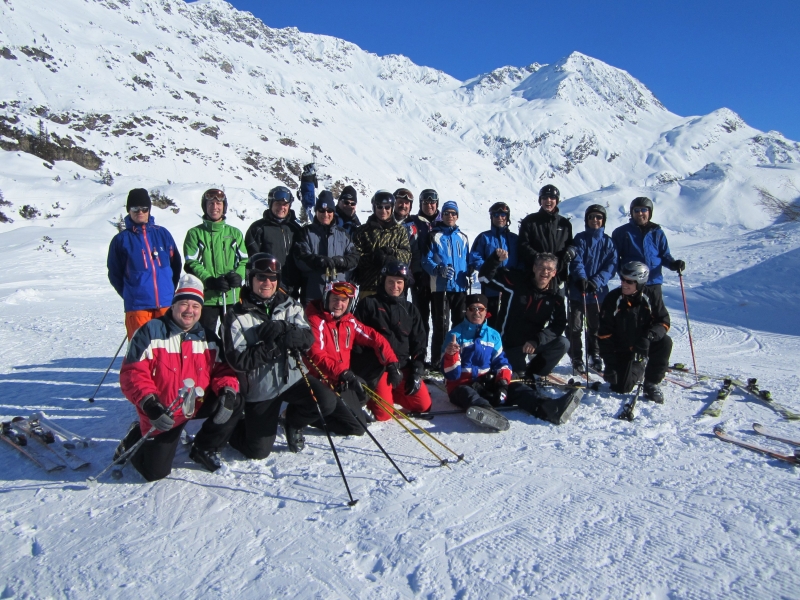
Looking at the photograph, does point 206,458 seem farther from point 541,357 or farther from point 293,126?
point 293,126

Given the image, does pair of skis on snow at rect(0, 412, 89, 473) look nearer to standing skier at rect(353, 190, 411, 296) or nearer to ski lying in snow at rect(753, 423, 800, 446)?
standing skier at rect(353, 190, 411, 296)

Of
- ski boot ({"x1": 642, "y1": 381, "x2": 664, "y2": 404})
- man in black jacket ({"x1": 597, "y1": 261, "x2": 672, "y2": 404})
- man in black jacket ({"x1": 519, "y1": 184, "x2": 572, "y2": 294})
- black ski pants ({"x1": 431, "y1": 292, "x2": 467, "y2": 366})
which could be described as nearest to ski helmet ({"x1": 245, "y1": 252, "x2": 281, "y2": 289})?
black ski pants ({"x1": 431, "y1": 292, "x2": 467, "y2": 366})

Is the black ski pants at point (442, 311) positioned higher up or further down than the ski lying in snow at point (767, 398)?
higher up

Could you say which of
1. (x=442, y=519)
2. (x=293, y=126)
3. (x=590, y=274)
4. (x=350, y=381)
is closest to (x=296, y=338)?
(x=350, y=381)

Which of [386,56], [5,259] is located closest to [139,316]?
[5,259]

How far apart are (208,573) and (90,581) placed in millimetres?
524

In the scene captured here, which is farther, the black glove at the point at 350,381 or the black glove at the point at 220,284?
the black glove at the point at 220,284

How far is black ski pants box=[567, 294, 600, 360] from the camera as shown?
5535mm

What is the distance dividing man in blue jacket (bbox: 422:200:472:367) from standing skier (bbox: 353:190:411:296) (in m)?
0.34

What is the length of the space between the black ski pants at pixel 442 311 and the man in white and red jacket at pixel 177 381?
8.40 feet

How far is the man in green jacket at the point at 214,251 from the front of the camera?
438 centimetres

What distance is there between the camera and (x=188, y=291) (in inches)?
130

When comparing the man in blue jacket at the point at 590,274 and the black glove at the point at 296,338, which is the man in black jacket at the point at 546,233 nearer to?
the man in blue jacket at the point at 590,274

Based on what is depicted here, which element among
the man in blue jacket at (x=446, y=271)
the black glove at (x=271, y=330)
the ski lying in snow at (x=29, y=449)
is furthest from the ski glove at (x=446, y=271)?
the ski lying in snow at (x=29, y=449)
